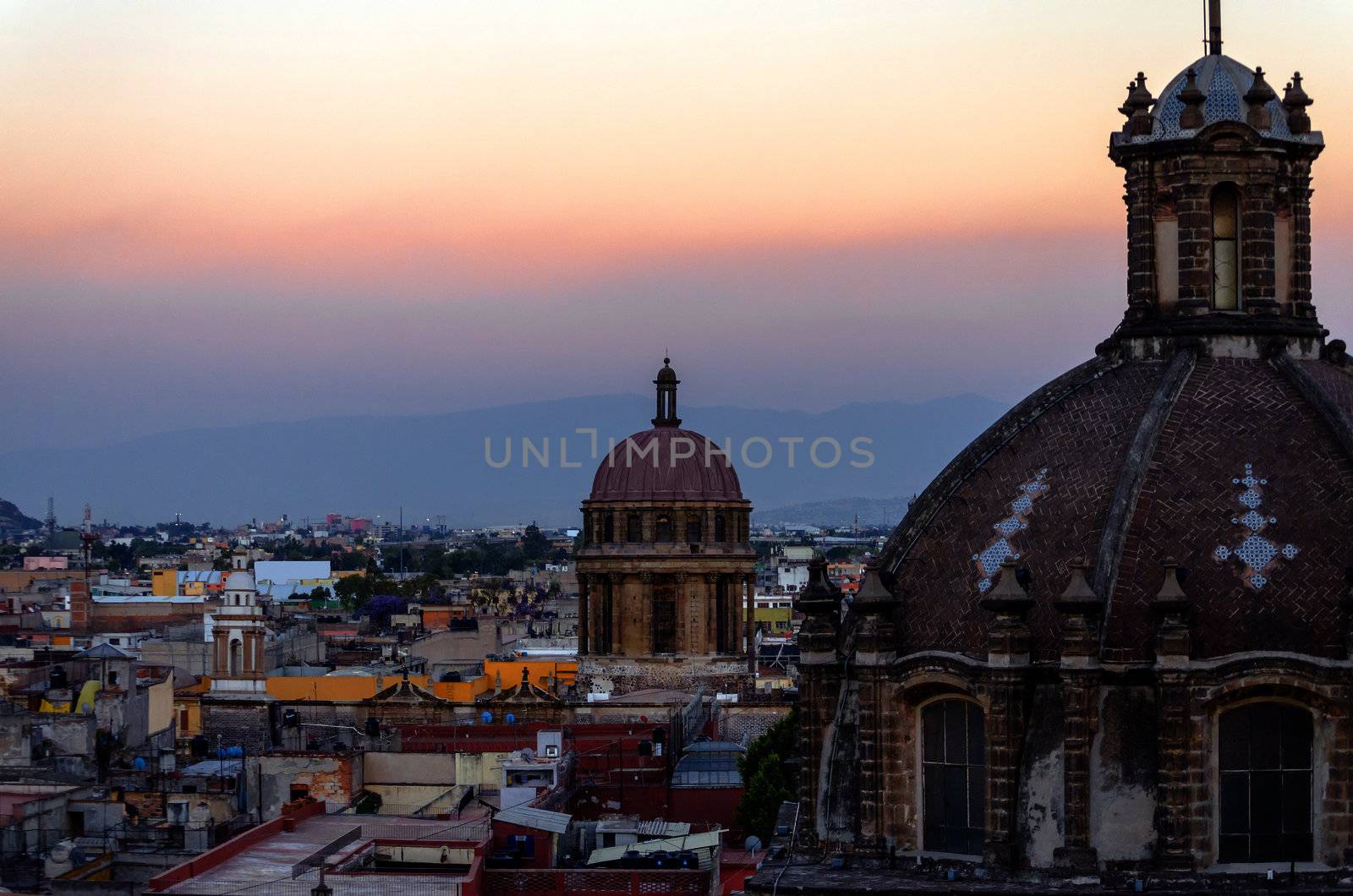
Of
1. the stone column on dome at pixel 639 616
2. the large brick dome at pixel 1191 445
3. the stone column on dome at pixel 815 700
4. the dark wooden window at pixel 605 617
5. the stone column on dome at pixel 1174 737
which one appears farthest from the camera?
the dark wooden window at pixel 605 617

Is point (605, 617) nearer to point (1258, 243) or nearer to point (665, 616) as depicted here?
point (665, 616)

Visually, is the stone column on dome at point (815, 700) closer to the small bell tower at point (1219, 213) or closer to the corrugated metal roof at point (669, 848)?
the small bell tower at point (1219, 213)

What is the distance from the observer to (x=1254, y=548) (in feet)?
91.6

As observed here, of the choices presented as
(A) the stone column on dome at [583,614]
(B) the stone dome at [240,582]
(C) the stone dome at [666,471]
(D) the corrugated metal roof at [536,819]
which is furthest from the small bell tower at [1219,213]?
(B) the stone dome at [240,582]

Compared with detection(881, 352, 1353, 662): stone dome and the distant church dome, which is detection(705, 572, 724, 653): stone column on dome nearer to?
the distant church dome

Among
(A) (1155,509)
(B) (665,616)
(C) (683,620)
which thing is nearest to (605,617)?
(B) (665,616)

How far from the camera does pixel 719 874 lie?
4153 cm

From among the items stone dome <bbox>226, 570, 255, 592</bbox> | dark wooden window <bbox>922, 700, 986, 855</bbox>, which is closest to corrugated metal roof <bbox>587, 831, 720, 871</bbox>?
dark wooden window <bbox>922, 700, 986, 855</bbox>

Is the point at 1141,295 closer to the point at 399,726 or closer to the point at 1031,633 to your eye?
the point at 1031,633

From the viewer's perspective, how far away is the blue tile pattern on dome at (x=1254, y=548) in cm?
2773

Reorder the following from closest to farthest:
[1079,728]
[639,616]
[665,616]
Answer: [1079,728] → [639,616] → [665,616]

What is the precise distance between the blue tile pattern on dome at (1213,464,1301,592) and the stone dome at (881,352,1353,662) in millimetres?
18

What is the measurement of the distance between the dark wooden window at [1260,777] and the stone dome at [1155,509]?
2.44 ft

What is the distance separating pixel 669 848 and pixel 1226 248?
19756 millimetres
